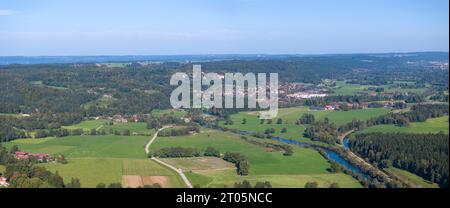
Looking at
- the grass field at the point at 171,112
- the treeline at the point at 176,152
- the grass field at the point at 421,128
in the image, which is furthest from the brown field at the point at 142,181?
the grass field at the point at 171,112

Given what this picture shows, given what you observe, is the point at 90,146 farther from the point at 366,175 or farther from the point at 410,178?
the point at 410,178

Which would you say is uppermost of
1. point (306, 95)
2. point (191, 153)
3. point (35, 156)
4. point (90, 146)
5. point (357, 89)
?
point (357, 89)

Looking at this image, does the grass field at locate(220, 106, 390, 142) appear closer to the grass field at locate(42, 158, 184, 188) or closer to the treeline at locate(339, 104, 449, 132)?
the treeline at locate(339, 104, 449, 132)

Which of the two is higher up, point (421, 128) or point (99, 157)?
point (421, 128)

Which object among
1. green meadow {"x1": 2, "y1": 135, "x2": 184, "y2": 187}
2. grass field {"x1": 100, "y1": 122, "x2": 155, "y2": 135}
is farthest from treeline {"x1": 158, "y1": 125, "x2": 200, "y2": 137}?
green meadow {"x1": 2, "y1": 135, "x2": 184, "y2": 187}

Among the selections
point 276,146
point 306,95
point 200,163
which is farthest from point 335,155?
point 306,95

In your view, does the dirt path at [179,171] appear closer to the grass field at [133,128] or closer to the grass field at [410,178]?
the grass field at [133,128]

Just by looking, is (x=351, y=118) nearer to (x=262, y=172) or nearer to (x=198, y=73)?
(x=262, y=172)
